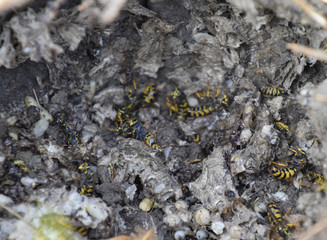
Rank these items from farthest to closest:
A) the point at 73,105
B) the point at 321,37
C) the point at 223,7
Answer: the point at 73,105, the point at 223,7, the point at 321,37

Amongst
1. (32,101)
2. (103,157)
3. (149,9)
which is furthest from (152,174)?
(149,9)

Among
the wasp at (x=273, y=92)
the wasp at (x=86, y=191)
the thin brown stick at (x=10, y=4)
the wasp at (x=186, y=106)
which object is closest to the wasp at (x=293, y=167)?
the wasp at (x=273, y=92)

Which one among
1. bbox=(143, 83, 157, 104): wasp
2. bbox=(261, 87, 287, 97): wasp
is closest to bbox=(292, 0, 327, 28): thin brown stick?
bbox=(261, 87, 287, 97): wasp

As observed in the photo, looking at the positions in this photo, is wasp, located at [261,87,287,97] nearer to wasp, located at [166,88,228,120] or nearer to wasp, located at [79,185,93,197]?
wasp, located at [166,88,228,120]

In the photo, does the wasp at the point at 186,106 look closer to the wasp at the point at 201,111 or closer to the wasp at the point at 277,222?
the wasp at the point at 201,111

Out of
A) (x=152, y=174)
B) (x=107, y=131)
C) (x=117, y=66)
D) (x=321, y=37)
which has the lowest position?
(x=107, y=131)

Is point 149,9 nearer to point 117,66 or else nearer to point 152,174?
point 117,66
